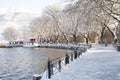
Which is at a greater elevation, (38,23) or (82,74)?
(38,23)

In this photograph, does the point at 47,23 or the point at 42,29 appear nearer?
the point at 47,23

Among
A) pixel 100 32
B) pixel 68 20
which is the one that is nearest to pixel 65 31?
pixel 68 20

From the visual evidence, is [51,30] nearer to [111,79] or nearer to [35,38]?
[35,38]

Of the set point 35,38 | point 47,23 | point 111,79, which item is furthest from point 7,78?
point 35,38

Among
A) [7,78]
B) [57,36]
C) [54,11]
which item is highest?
[54,11]

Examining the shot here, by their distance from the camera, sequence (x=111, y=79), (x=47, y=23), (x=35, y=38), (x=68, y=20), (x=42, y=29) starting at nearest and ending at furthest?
(x=111, y=79), (x=68, y=20), (x=47, y=23), (x=42, y=29), (x=35, y=38)

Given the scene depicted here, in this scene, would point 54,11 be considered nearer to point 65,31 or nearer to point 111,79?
point 65,31

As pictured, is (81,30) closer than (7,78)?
No

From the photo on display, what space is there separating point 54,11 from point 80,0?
63.1m

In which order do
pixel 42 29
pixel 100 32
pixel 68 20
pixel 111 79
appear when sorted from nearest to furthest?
pixel 111 79 → pixel 100 32 → pixel 68 20 → pixel 42 29

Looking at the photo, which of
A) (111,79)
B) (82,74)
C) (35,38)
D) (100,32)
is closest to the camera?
(111,79)

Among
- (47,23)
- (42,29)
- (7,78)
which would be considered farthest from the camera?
(42,29)

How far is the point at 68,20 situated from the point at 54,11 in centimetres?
703

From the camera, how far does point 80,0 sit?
26.4 metres
